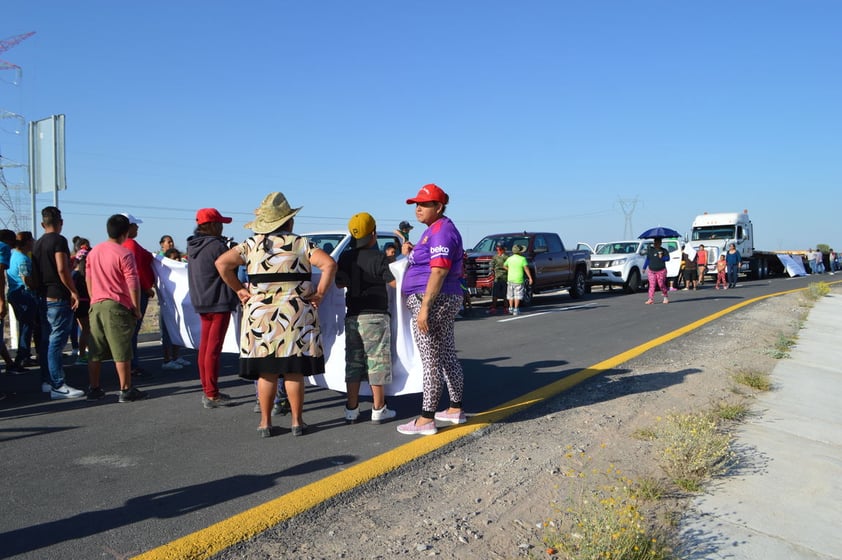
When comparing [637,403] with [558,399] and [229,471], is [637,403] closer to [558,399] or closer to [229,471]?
[558,399]

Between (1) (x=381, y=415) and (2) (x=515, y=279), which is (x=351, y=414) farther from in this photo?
(2) (x=515, y=279)

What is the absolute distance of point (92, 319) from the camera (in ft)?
20.5

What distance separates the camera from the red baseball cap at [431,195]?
4789 millimetres

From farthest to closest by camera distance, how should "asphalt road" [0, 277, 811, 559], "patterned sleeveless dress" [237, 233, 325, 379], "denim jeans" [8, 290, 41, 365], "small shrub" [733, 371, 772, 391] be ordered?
1. "denim jeans" [8, 290, 41, 365]
2. "small shrub" [733, 371, 772, 391]
3. "patterned sleeveless dress" [237, 233, 325, 379]
4. "asphalt road" [0, 277, 811, 559]

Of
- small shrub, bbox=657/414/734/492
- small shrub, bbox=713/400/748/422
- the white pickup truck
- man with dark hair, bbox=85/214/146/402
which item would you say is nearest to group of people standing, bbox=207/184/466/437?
small shrub, bbox=657/414/734/492

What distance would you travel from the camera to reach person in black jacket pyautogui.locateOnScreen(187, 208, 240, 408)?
6102 millimetres

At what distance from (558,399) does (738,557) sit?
10.5 feet

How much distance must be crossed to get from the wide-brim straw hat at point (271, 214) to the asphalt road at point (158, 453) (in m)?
1.59

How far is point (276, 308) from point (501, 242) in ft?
47.5

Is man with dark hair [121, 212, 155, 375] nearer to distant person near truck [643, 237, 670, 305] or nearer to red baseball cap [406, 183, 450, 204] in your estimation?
red baseball cap [406, 183, 450, 204]

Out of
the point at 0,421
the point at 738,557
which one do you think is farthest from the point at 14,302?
the point at 738,557

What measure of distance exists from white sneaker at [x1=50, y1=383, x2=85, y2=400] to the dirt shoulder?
400cm

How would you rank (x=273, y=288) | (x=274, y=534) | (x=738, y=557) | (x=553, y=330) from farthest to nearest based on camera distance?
(x=553, y=330), (x=273, y=288), (x=274, y=534), (x=738, y=557)

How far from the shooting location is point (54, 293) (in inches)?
258
